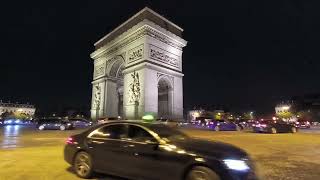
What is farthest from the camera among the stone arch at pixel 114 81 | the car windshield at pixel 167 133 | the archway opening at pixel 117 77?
the stone arch at pixel 114 81

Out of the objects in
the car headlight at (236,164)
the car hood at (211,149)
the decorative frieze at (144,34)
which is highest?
the decorative frieze at (144,34)

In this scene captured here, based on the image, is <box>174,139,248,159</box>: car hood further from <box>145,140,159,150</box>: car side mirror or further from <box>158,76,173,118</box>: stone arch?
<box>158,76,173,118</box>: stone arch

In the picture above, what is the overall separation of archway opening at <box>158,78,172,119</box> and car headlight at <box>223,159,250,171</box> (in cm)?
3864

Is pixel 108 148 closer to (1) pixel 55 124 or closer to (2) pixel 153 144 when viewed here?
(2) pixel 153 144

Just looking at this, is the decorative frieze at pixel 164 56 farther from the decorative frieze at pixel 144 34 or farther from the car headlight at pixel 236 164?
the car headlight at pixel 236 164

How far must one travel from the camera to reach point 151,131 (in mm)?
6422

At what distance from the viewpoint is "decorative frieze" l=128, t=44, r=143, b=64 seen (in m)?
41.8

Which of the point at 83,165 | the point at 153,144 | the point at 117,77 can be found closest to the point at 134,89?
the point at 117,77

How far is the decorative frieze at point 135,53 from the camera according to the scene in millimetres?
41806

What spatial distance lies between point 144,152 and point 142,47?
3611 centimetres

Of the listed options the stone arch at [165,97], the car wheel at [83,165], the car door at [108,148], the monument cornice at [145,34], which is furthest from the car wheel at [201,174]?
the stone arch at [165,97]

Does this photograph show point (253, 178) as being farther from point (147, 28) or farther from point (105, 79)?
point (105, 79)

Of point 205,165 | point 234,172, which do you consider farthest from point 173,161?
point 234,172

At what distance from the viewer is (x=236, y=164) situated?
5.37 m
